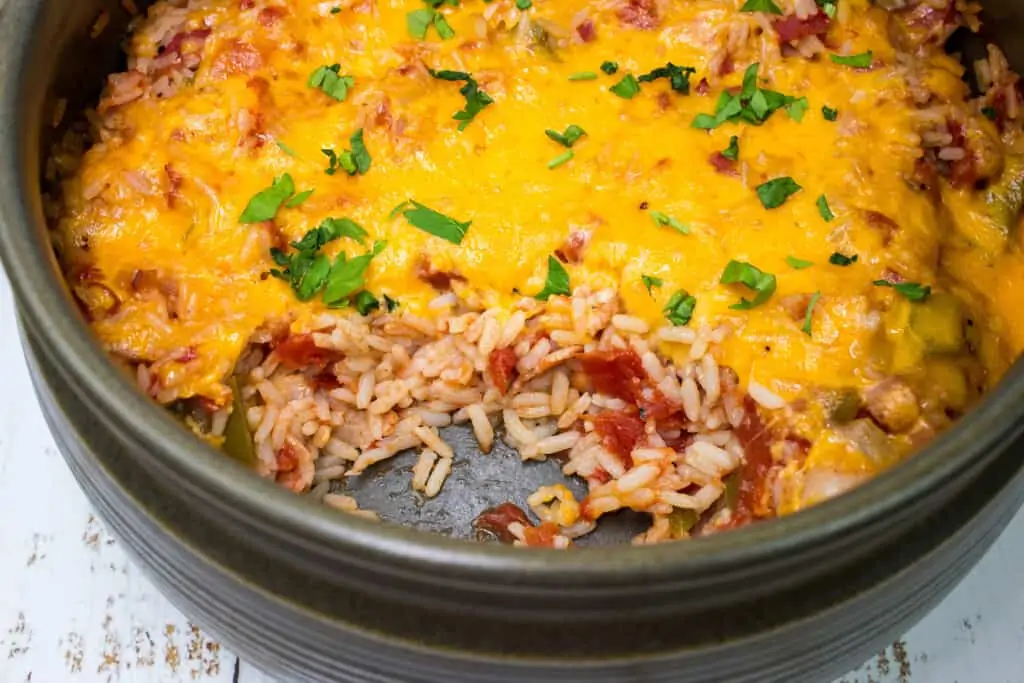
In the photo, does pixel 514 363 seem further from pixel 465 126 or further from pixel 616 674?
pixel 616 674

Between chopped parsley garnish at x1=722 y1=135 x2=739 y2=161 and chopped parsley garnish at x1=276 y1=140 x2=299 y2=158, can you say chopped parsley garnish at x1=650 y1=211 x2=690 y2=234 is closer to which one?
chopped parsley garnish at x1=722 y1=135 x2=739 y2=161

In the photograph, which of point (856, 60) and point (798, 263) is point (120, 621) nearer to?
point (798, 263)

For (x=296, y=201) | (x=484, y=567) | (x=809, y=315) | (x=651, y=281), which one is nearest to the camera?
(x=484, y=567)

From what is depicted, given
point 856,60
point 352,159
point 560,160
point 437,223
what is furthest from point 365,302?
point 856,60

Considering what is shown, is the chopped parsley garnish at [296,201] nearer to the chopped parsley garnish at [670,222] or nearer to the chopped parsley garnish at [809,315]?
the chopped parsley garnish at [670,222]

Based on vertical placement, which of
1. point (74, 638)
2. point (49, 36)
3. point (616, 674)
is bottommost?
point (74, 638)

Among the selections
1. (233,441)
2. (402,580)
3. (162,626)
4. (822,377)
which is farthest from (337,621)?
(822,377)
